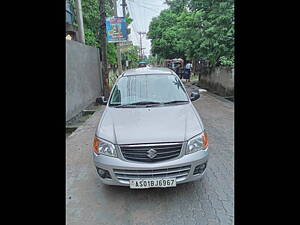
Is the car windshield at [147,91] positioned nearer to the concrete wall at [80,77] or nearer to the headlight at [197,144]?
the headlight at [197,144]

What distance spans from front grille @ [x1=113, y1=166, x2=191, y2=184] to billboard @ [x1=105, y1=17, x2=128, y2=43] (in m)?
8.94

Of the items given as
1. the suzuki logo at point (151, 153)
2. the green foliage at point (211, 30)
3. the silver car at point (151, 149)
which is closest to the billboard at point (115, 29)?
the green foliage at point (211, 30)

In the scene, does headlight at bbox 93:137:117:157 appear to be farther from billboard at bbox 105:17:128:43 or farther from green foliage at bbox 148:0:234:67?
billboard at bbox 105:17:128:43

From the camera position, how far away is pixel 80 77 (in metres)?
8.28

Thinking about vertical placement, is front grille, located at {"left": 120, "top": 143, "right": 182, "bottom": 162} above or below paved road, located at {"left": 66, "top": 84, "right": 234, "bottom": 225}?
above

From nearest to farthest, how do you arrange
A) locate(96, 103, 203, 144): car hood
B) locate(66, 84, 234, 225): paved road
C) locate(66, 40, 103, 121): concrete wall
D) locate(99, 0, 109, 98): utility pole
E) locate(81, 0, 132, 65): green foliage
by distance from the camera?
locate(66, 84, 234, 225): paved road → locate(96, 103, 203, 144): car hood → locate(66, 40, 103, 121): concrete wall → locate(99, 0, 109, 98): utility pole → locate(81, 0, 132, 65): green foliage

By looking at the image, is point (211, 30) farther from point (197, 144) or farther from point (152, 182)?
point (152, 182)

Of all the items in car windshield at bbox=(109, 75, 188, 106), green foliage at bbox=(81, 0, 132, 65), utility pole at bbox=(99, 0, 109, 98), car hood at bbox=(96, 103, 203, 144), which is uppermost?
green foliage at bbox=(81, 0, 132, 65)

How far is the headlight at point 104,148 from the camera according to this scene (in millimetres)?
2637

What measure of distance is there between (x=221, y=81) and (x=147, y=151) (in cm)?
958

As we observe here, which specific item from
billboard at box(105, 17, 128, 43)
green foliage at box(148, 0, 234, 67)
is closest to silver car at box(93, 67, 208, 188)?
green foliage at box(148, 0, 234, 67)

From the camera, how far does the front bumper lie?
255cm

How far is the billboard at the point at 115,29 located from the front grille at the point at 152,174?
29.3 ft

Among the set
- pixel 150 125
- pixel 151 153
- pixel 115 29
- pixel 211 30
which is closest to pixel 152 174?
Result: pixel 151 153
